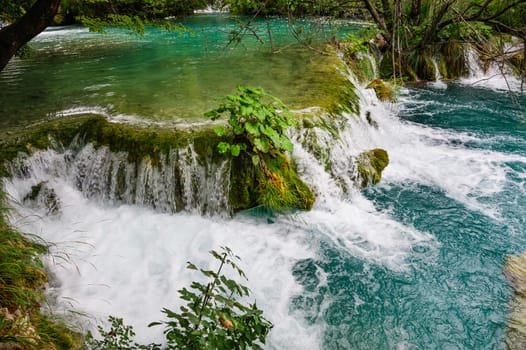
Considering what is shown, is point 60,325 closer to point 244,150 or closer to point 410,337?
point 244,150

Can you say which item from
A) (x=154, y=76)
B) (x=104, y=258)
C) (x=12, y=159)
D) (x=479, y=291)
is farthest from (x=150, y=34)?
(x=479, y=291)

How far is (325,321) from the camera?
3480 millimetres

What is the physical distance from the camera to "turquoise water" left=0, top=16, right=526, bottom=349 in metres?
3.51

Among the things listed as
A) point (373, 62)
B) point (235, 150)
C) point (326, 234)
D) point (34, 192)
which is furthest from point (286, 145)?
point (373, 62)

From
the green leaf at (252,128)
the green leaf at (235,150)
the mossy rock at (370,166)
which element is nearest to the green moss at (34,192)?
the green leaf at (235,150)

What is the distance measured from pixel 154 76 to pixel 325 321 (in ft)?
21.8

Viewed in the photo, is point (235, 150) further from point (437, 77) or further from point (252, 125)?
point (437, 77)

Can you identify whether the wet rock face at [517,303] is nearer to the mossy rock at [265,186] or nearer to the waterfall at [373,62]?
the mossy rock at [265,186]

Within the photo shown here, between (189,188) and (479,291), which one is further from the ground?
(189,188)

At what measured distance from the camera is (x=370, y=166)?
582cm

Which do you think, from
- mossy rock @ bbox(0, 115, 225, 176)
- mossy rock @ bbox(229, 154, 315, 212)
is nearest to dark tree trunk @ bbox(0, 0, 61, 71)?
mossy rock @ bbox(0, 115, 225, 176)

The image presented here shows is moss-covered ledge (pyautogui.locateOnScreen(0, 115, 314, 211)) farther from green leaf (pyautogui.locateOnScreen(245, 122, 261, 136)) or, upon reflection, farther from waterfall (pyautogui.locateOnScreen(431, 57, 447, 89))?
waterfall (pyautogui.locateOnScreen(431, 57, 447, 89))

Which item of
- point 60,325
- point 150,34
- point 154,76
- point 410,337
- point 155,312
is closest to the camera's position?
point 60,325

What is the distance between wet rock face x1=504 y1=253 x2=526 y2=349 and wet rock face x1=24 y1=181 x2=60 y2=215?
5.73 metres
